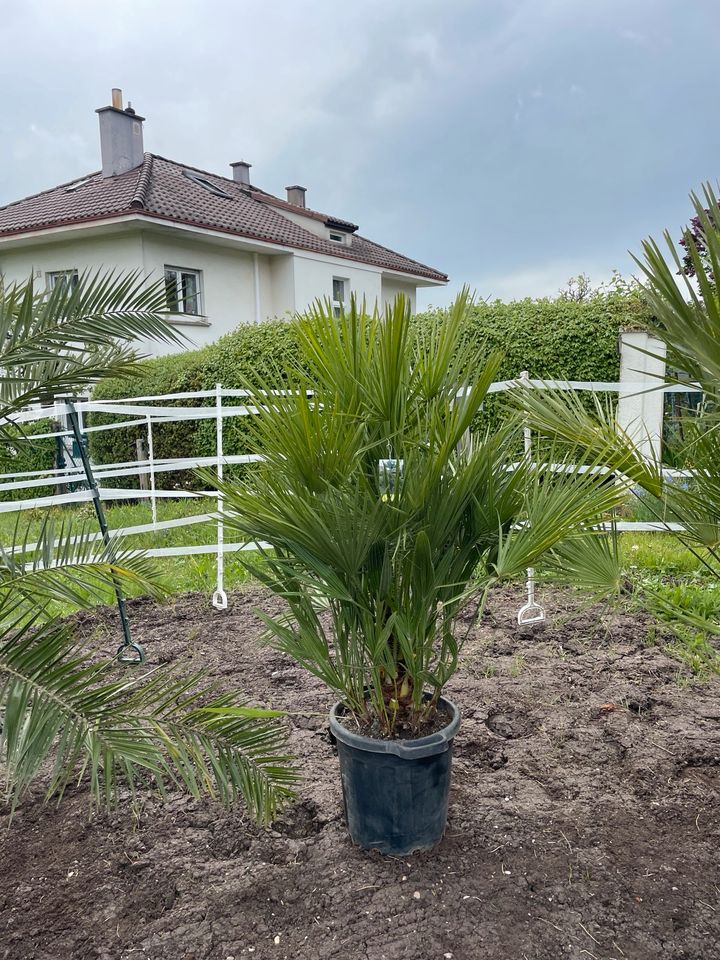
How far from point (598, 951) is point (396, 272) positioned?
1809 cm

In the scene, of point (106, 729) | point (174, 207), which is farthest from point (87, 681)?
point (174, 207)

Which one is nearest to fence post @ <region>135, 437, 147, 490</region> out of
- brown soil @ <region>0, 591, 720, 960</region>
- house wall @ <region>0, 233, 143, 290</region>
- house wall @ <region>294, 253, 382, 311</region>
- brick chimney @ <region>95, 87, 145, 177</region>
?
house wall @ <region>0, 233, 143, 290</region>

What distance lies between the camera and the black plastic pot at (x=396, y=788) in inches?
80.3

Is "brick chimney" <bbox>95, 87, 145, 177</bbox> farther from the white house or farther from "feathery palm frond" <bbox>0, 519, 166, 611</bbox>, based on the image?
"feathery palm frond" <bbox>0, 519, 166, 611</bbox>

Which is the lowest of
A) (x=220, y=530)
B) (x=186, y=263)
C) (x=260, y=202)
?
(x=220, y=530)

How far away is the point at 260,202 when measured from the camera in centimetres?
1742

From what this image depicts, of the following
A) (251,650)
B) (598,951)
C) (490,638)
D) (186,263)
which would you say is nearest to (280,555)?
(598,951)

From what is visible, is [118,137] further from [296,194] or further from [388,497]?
[388,497]

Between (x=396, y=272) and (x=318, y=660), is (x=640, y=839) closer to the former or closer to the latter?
(x=318, y=660)

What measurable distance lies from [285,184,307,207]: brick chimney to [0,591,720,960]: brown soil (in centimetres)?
1949

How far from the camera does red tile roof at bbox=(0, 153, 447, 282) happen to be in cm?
1213

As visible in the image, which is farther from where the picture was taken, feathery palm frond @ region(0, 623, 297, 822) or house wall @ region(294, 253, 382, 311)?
house wall @ region(294, 253, 382, 311)

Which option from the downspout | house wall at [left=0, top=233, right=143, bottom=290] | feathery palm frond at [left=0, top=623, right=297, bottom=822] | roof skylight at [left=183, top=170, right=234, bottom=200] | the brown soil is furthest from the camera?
roof skylight at [left=183, top=170, right=234, bottom=200]

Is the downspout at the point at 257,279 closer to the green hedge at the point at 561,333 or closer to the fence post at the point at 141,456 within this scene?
the fence post at the point at 141,456
